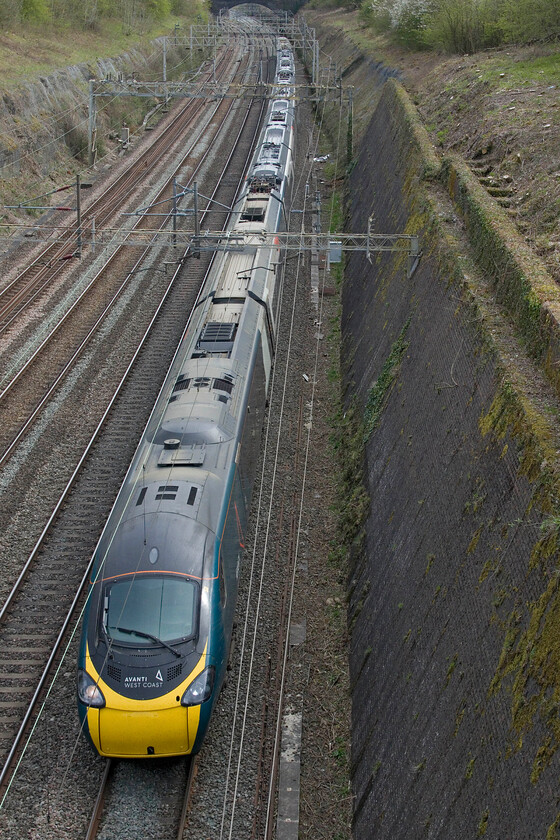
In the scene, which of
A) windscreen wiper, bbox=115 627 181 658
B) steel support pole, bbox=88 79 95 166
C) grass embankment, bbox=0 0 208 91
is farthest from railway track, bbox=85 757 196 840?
grass embankment, bbox=0 0 208 91

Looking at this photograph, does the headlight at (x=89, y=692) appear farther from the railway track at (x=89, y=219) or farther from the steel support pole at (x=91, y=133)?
the steel support pole at (x=91, y=133)

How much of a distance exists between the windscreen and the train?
1cm

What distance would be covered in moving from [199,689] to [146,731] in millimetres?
869

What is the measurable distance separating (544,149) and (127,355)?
12739mm

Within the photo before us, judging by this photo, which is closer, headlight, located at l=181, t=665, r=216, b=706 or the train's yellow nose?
the train's yellow nose

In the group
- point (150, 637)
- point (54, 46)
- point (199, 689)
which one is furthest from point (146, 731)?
point (54, 46)

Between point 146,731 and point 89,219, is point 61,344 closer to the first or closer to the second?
point 89,219

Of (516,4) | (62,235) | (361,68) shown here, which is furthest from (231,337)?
(361,68)

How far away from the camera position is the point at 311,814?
11039mm

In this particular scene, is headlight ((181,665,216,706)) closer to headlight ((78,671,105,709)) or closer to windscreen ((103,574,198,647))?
windscreen ((103,574,198,647))

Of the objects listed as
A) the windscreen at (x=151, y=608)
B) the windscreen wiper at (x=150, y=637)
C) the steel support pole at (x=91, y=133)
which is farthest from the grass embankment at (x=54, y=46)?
the windscreen wiper at (x=150, y=637)

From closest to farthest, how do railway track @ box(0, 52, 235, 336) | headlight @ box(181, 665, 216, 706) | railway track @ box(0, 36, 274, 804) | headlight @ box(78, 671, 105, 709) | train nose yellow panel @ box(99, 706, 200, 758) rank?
train nose yellow panel @ box(99, 706, 200, 758)
headlight @ box(78, 671, 105, 709)
headlight @ box(181, 665, 216, 706)
railway track @ box(0, 36, 274, 804)
railway track @ box(0, 52, 235, 336)

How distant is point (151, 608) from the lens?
10891 millimetres

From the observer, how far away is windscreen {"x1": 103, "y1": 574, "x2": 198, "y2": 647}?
1077 cm
